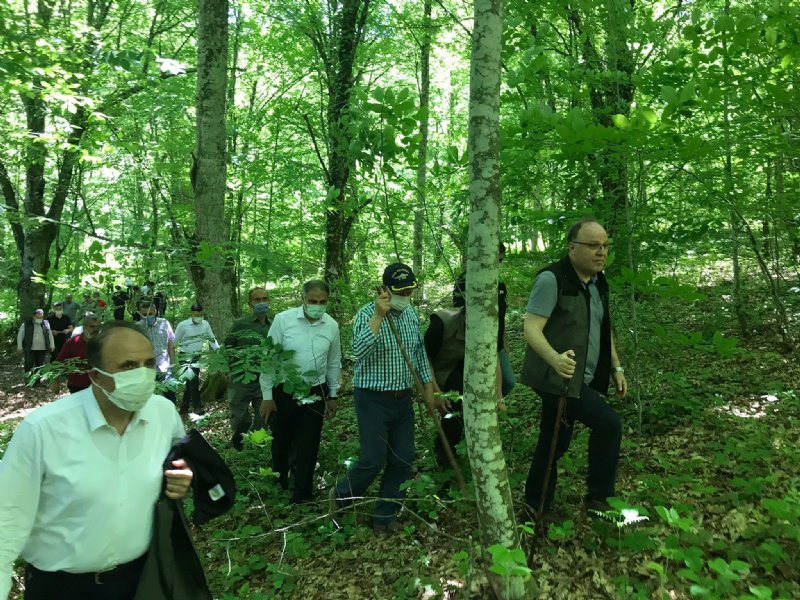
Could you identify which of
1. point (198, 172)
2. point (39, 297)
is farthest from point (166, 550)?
point (39, 297)

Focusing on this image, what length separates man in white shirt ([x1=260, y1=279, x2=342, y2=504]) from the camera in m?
5.23

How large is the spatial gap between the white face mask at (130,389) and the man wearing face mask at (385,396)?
2.02 metres

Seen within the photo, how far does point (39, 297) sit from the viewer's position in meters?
16.4

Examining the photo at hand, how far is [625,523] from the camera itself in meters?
3.65

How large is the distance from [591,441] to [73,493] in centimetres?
317

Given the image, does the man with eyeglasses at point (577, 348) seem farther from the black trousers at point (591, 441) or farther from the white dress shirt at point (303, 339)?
the white dress shirt at point (303, 339)

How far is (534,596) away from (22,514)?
2.52 metres

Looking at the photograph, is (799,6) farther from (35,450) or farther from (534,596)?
(35,450)

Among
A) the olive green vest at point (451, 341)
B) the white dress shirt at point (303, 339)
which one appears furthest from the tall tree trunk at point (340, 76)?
the olive green vest at point (451, 341)

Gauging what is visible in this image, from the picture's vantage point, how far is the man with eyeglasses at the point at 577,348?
3.63 meters

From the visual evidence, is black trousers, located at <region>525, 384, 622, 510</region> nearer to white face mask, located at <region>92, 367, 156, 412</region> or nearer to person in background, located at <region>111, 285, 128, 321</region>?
white face mask, located at <region>92, 367, 156, 412</region>

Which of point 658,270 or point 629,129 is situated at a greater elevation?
point 629,129

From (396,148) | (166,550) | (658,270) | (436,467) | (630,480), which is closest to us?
(166,550)

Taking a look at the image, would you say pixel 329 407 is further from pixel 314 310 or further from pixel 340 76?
pixel 340 76
